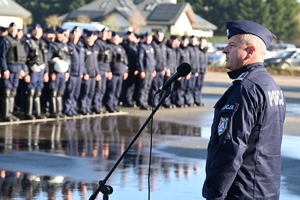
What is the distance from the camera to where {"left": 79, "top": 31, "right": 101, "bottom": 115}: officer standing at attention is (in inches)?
716

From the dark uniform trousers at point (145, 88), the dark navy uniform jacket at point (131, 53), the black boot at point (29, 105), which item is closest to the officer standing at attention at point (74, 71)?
the black boot at point (29, 105)

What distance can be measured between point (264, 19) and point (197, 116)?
76769 millimetres

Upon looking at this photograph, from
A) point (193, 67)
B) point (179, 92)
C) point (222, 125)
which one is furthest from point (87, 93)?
point (222, 125)

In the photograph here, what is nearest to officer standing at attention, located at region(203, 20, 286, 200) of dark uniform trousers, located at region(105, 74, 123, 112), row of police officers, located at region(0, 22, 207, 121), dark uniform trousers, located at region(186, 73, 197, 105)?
row of police officers, located at region(0, 22, 207, 121)

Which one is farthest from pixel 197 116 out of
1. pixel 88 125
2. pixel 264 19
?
pixel 264 19

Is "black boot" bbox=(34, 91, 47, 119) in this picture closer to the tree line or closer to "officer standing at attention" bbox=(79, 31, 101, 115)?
"officer standing at attention" bbox=(79, 31, 101, 115)

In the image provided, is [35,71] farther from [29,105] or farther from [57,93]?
[57,93]

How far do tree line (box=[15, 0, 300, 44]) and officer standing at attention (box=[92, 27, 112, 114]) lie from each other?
7635 cm

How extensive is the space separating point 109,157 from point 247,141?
767cm

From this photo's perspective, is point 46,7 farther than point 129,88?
Yes

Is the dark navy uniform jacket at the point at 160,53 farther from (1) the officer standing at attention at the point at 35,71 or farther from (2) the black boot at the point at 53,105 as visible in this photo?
(1) the officer standing at attention at the point at 35,71

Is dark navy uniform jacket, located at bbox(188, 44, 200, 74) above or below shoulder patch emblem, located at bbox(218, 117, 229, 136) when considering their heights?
above

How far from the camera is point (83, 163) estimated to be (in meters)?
11.7

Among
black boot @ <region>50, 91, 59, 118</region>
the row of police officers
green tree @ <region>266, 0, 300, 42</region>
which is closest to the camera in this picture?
the row of police officers
